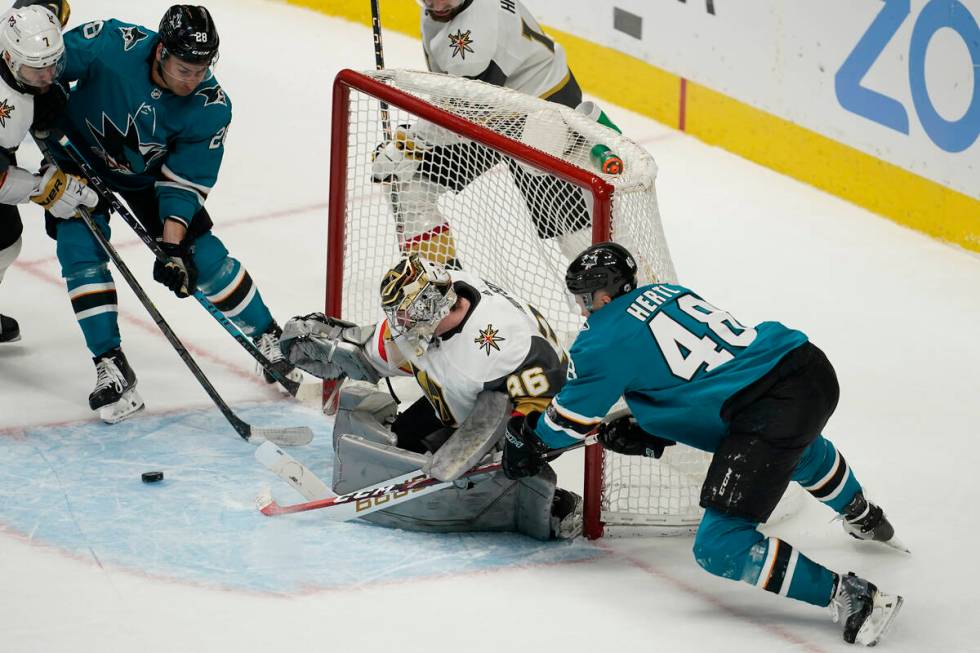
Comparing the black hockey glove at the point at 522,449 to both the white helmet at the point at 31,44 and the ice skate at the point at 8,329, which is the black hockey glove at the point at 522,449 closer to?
the white helmet at the point at 31,44

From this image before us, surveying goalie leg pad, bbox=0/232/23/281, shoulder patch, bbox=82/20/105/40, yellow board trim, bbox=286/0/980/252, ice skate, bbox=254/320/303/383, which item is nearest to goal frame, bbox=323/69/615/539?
ice skate, bbox=254/320/303/383

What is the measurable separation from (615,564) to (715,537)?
0.42 meters

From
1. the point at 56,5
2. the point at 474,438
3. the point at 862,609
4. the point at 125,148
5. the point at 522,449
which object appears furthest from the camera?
the point at 56,5

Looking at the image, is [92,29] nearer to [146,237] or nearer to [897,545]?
[146,237]

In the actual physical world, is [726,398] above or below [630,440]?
above

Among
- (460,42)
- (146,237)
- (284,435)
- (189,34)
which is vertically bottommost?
(284,435)

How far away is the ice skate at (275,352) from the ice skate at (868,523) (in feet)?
5.47

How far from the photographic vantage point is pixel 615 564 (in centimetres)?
363

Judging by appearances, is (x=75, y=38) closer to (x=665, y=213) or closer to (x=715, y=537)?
(x=715, y=537)

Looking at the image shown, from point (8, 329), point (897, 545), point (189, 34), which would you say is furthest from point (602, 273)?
point (8, 329)

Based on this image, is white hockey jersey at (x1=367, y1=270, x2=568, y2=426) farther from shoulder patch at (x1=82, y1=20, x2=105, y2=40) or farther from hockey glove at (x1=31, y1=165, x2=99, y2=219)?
shoulder patch at (x1=82, y1=20, x2=105, y2=40)

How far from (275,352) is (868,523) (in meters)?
1.78

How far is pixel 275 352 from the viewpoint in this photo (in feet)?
14.8

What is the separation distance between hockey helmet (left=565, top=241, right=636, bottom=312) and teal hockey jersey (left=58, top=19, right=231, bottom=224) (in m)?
1.40
